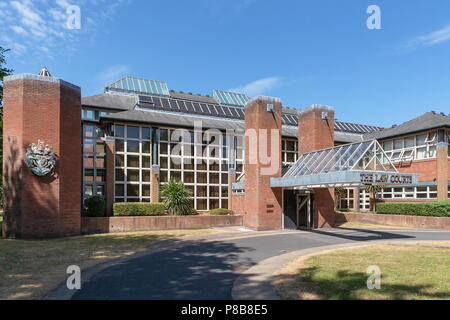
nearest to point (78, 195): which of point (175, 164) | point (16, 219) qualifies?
point (16, 219)

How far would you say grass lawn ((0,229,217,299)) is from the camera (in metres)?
7.72

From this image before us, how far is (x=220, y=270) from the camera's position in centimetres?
945

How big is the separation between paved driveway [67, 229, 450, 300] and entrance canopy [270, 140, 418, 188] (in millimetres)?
3234

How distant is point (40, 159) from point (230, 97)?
28451 mm

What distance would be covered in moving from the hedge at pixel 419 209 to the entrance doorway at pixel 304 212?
7.55 m

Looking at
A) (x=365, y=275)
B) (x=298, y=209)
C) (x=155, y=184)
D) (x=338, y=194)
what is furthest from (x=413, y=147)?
(x=365, y=275)

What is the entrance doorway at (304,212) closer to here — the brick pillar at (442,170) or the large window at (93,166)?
the brick pillar at (442,170)

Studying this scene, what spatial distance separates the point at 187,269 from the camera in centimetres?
953

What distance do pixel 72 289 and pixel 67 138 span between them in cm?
1182

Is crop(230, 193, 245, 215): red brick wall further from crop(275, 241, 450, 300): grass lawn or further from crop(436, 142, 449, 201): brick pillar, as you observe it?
crop(436, 142, 449, 201): brick pillar

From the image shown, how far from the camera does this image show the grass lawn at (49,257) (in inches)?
304

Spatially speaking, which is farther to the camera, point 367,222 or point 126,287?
point 367,222

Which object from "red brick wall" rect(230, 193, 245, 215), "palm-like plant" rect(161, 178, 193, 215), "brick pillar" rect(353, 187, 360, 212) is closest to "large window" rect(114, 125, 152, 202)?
"palm-like plant" rect(161, 178, 193, 215)
